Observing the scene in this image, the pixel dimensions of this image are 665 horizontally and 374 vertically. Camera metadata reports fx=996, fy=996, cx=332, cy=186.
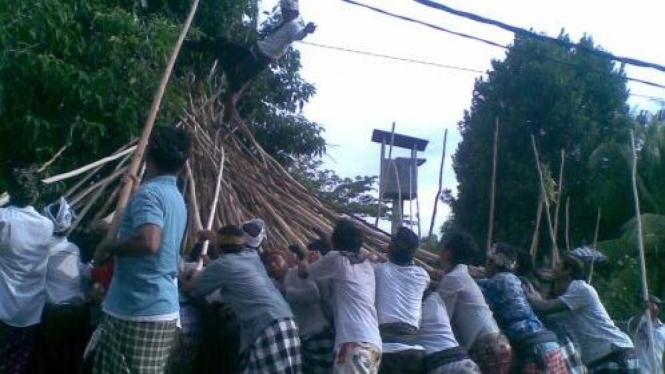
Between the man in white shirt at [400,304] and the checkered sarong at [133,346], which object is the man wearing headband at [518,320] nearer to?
the man in white shirt at [400,304]

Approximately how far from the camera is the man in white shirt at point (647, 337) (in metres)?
8.30

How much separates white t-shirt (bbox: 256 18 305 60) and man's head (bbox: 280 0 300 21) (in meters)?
0.05

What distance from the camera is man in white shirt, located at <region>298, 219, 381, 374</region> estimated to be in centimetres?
558

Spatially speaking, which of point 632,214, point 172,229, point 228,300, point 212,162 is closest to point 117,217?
point 172,229

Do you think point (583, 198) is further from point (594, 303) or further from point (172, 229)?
point (172, 229)

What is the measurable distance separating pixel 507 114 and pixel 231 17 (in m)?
11.6

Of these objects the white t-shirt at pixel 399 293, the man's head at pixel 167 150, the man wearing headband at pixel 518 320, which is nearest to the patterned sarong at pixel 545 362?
the man wearing headband at pixel 518 320

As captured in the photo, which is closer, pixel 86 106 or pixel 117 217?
pixel 117 217

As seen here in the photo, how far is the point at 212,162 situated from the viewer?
8.23m

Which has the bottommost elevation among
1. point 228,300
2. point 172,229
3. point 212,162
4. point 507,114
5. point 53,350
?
point 53,350

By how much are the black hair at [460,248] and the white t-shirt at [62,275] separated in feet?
7.68

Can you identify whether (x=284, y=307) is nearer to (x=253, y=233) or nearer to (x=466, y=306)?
(x=253, y=233)

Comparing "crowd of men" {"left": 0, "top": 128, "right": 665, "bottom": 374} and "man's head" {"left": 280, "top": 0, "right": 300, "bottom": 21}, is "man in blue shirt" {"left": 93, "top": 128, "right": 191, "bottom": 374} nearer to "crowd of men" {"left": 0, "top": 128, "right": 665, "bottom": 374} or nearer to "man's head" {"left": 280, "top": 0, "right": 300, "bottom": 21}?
"crowd of men" {"left": 0, "top": 128, "right": 665, "bottom": 374}

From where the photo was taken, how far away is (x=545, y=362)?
6461 millimetres
